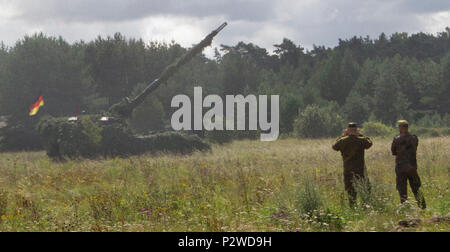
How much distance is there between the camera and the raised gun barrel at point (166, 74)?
78.2ft

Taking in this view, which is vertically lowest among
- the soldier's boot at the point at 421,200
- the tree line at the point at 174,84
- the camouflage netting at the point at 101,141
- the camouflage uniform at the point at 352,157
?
the soldier's boot at the point at 421,200

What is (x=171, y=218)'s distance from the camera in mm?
8023

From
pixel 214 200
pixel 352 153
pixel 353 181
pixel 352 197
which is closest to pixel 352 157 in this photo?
pixel 352 153

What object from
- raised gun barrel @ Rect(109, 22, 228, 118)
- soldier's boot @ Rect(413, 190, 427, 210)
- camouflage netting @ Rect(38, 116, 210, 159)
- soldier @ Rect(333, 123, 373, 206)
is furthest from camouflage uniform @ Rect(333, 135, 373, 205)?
raised gun barrel @ Rect(109, 22, 228, 118)

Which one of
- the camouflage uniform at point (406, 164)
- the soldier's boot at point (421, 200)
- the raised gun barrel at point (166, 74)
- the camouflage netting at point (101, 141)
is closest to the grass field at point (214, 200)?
the soldier's boot at point (421, 200)

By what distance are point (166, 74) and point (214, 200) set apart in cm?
1652

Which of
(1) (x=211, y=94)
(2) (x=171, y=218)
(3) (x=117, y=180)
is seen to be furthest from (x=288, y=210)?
(1) (x=211, y=94)

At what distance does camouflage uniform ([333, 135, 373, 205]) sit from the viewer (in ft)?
26.9

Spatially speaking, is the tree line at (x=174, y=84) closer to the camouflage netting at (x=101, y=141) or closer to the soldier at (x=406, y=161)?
the camouflage netting at (x=101, y=141)

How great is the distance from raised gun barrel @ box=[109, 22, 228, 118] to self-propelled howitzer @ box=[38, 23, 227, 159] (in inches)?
1.8

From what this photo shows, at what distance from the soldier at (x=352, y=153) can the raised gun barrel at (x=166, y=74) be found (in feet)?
52.3
